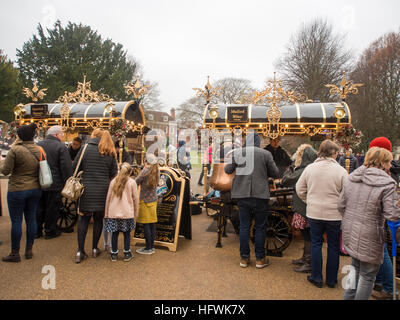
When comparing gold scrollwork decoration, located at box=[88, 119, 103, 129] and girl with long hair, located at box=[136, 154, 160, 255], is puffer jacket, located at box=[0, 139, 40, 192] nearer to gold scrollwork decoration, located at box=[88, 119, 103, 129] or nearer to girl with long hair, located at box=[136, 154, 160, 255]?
girl with long hair, located at box=[136, 154, 160, 255]

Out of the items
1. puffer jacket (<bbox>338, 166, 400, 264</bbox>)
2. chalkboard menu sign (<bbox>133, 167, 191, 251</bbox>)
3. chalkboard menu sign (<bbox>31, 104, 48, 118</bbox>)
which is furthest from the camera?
chalkboard menu sign (<bbox>31, 104, 48, 118</bbox>)

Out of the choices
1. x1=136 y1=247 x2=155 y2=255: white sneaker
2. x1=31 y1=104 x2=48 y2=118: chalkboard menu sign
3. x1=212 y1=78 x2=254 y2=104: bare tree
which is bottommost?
x1=136 y1=247 x2=155 y2=255: white sneaker

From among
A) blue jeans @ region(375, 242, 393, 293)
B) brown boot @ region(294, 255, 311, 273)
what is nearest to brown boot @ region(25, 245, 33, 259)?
brown boot @ region(294, 255, 311, 273)

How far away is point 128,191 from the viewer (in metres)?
3.93

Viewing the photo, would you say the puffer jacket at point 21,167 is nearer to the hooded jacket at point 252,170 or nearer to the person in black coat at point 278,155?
the hooded jacket at point 252,170

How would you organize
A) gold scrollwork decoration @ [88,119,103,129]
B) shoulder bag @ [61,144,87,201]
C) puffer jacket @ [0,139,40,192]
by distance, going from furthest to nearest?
gold scrollwork decoration @ [88,119,103,129]
shoulder bag @ [61,144,87,201]
puffer jacket @ [0,139,40,192]

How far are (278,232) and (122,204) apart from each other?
2.70 m

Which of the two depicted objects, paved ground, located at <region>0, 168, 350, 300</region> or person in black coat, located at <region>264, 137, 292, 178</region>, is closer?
paved ground, located at <region>0, 168, 350, 300</region>

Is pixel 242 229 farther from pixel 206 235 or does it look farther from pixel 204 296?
pixel 206 235

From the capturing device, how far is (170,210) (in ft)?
15.4

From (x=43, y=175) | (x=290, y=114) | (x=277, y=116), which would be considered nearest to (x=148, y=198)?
(x=43, y=175)

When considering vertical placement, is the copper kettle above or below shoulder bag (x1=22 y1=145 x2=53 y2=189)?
below

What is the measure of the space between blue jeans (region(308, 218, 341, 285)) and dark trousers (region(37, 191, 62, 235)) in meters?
4.57

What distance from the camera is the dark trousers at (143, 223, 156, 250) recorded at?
4.28 meters
